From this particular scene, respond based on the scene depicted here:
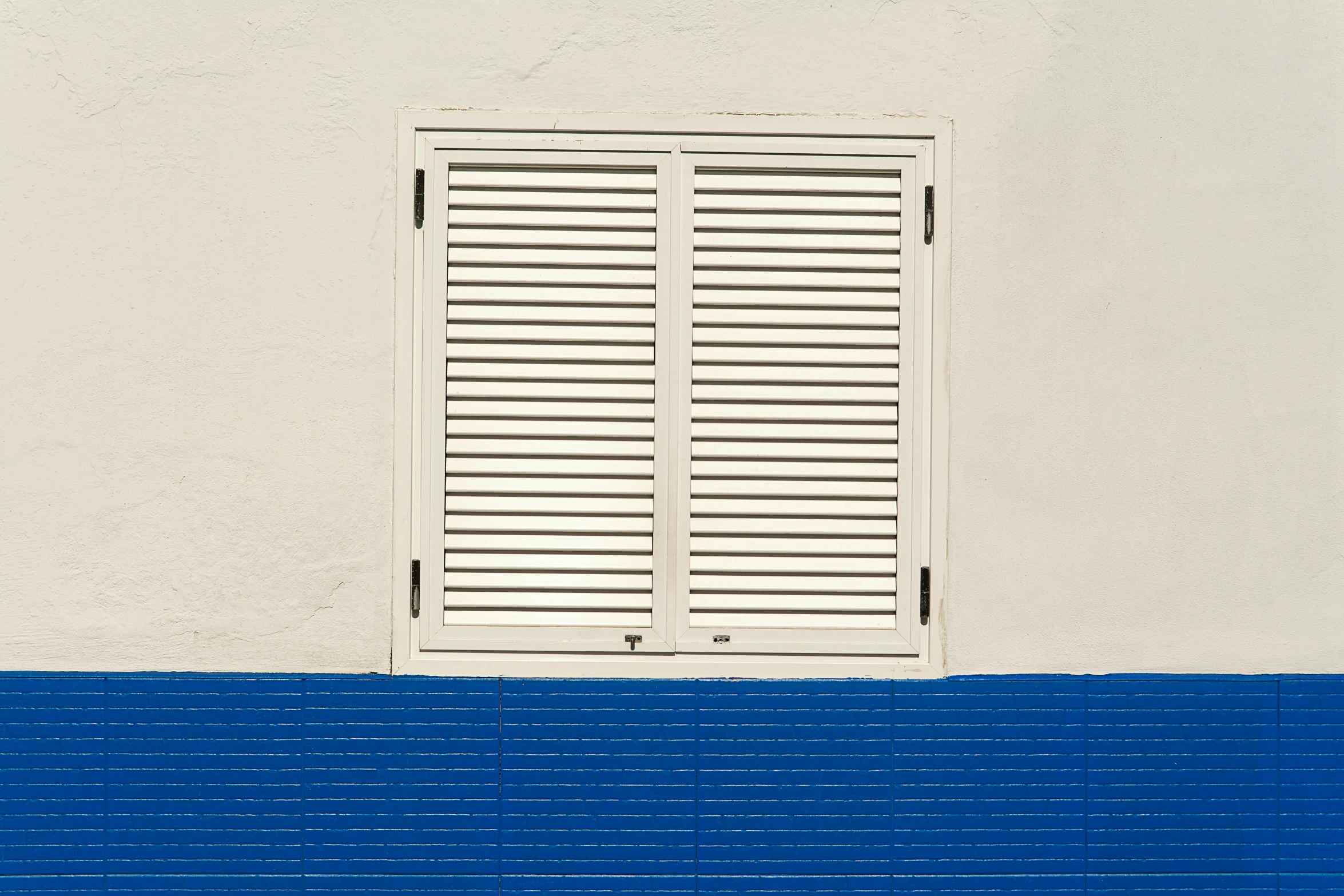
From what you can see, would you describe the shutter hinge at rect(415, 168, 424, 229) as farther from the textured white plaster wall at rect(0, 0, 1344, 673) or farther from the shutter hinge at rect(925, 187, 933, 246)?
the shutter hinge at rect(925, 187, 933, 246)

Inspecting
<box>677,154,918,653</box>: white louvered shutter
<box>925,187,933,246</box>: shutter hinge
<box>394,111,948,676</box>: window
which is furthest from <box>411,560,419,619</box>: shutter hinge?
<box>925,187,933,246</box>: shutter hinge

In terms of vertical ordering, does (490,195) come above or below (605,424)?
above

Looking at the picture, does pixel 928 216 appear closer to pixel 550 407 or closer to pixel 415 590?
pixel 550 407

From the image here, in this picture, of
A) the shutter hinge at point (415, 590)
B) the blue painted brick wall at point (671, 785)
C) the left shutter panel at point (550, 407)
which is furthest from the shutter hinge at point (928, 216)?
the shutter hinge at point (415, 590)

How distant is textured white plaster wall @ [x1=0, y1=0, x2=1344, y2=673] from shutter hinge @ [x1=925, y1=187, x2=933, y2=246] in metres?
0.10

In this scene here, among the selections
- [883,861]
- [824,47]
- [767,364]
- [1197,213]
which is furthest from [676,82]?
[883,861]

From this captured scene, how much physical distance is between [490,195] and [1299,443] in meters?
2.65

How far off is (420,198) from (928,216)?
158 centimetres

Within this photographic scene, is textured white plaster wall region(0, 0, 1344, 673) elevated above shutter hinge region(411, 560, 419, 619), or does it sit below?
above

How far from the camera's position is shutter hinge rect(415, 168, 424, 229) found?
296 centimetres

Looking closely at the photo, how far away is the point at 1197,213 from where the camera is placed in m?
3.00

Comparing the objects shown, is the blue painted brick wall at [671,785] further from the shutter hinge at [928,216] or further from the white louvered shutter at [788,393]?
the shutter hinge at [928,216]

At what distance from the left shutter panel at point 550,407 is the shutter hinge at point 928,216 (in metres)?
0.84

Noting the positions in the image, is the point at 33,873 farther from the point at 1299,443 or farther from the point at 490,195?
the point at 1299,443
